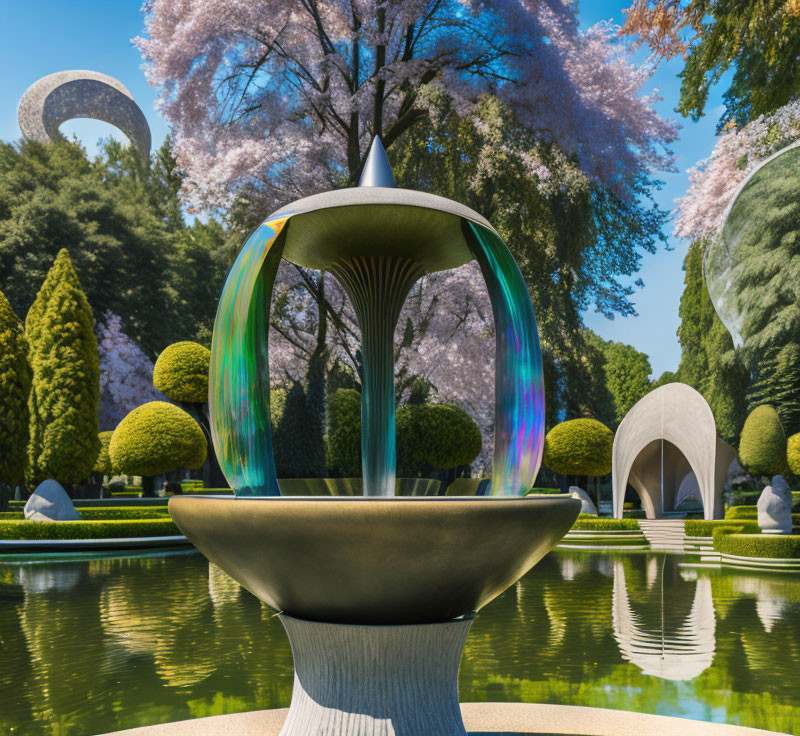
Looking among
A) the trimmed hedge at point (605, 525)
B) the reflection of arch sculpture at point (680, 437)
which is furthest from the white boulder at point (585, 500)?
the trimmed hedge at point (605, 525)

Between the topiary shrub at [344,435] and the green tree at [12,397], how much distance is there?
23.4ft

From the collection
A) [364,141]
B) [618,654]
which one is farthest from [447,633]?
[364,141]

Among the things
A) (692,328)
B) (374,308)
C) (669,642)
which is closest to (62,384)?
(374,308)

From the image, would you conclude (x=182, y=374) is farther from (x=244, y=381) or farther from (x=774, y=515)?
(x=244, y=381)

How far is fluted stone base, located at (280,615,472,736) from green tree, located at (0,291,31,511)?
1633 centimetres

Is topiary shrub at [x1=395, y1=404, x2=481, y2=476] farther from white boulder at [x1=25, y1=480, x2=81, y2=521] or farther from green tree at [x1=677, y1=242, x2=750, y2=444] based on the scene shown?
green tree at [x1=677, y1=242, x2=750, y2=444]

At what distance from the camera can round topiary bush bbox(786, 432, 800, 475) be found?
75.6 feet

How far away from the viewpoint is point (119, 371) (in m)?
30.1

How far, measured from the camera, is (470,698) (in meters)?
5.37

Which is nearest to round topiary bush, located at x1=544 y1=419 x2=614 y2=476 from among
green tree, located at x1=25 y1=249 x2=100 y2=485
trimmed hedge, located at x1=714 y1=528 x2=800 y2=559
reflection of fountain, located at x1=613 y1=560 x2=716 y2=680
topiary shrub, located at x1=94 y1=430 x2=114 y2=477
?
trimmed hedge, located at x1=714 y1=528 x2=800 y2=559

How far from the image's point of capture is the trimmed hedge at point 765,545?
13.6 meters

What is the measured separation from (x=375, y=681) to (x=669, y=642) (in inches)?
184

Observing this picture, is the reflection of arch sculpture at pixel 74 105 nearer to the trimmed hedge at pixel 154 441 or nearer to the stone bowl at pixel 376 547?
the trimmed hedge at pixel 154 441

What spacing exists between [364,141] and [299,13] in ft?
11.3
